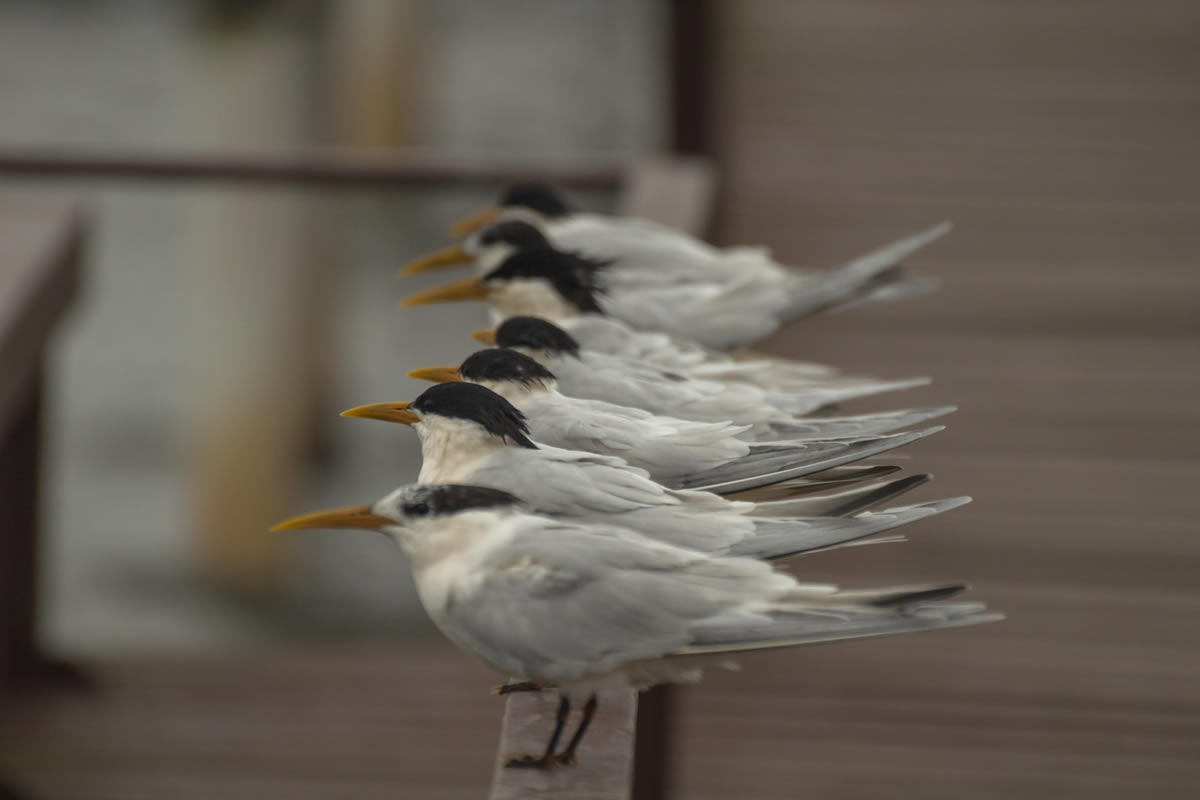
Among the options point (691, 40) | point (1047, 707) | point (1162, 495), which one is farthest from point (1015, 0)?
point (1047, 707)

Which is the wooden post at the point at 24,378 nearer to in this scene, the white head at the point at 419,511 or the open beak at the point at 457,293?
the open beak at the point at 457,293

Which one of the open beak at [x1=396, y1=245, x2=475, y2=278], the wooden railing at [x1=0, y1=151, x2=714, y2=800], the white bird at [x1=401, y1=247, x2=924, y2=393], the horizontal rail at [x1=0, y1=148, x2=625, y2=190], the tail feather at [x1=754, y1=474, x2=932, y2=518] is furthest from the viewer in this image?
the horizontal rail at [x1=0, y1=148, x2=625, y2=190]

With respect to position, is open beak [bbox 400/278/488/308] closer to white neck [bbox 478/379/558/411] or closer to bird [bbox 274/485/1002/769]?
white neck [bbox 478/379/558/411]

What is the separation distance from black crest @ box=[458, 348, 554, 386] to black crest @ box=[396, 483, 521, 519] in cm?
34

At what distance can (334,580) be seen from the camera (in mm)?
12883

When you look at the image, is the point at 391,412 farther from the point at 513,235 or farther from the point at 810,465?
the point at 513,235

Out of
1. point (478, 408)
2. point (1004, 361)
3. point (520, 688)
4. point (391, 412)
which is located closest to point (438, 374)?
point (391, 412)

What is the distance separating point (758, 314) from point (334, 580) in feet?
34.1

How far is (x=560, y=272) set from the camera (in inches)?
108

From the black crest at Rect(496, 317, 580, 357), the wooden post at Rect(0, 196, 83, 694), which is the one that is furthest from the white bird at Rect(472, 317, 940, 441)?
the wooden post at Rect(0, 196, 83, 694)

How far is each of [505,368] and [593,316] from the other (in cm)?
52

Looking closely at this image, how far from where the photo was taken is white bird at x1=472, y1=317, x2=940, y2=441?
231 cm

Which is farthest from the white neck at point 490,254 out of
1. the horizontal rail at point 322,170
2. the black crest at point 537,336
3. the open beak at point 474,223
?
the horizontal rail at point 322,170

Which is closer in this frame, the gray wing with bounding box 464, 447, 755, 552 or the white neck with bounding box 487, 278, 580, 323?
the gray wing with bounding box 464, 447, 755, 552
